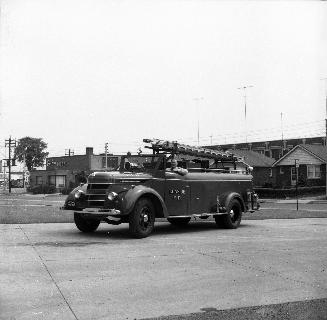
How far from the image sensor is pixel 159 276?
23.6ft

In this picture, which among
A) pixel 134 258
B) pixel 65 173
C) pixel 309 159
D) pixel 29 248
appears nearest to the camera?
pixel 134 258

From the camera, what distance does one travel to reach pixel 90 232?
1237 cm

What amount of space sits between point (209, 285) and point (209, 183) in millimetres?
7212

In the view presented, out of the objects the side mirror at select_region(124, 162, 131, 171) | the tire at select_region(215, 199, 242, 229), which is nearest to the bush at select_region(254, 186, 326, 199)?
the tire at select_region(215, 199, 242, 229)

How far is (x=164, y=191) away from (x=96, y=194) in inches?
65.9

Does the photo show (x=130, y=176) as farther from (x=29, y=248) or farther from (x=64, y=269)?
(x=64, y=269)

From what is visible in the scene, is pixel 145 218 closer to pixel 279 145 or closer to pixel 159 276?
pixel 159 276

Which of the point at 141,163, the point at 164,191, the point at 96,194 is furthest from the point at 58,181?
the point at 96,194

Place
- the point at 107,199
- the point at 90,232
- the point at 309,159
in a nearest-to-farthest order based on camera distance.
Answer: the point at 107,199
the point at 90,232
the point at 309,159

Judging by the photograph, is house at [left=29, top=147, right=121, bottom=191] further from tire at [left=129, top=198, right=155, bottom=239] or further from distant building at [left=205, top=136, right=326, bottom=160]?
tire at [left=129, top=198, right=155, bottom=239]

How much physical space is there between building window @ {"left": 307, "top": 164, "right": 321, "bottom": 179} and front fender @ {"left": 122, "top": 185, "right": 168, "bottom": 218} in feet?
137

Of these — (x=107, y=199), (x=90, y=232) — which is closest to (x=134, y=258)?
(x=107, y=199)

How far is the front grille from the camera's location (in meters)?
11.5

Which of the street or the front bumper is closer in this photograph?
the street
